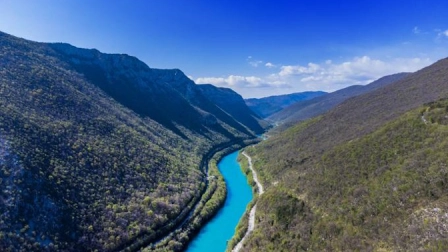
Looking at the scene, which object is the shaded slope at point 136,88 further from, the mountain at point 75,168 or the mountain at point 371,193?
the mountain at point 371,193

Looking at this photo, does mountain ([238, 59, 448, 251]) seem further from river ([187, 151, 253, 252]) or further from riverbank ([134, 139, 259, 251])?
riverbank ([134, 139, 259, 251])

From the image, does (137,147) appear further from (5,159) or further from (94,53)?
(94,53)

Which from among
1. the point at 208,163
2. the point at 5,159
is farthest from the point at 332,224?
the point at 208,163

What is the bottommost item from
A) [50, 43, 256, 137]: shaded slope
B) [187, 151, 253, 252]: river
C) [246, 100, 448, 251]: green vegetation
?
[187, 151, 253, 252]: river

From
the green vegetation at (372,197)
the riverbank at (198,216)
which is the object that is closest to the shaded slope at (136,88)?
the riverbank at (198,216)

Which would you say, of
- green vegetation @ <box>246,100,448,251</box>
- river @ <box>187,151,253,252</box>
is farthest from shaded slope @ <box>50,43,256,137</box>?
green vegetation @ <box>246,100,448,251</box>

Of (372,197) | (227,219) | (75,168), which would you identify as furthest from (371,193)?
(75,168)
